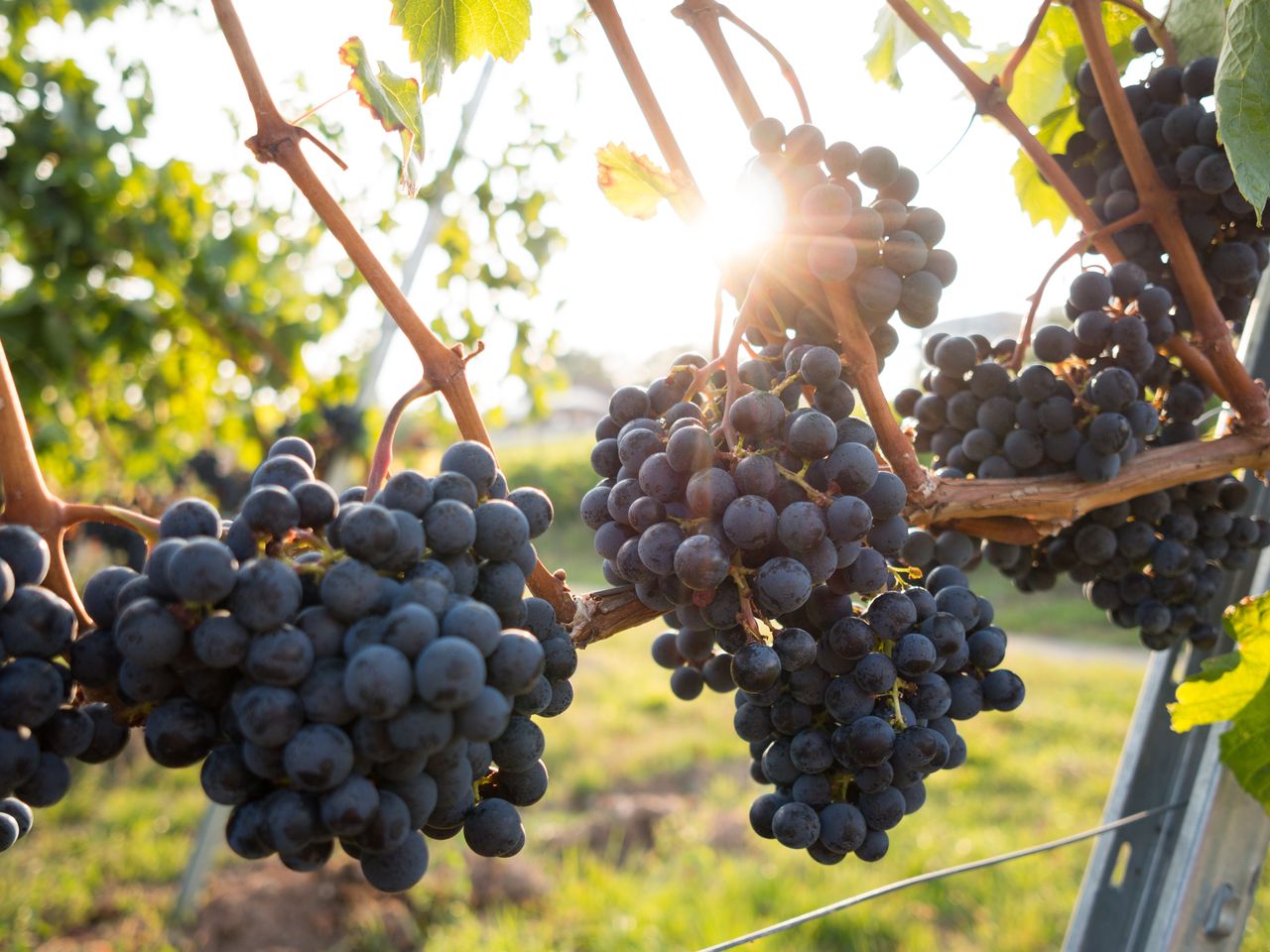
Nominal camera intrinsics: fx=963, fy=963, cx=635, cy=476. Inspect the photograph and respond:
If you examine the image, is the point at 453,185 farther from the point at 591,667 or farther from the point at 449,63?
the point at 591,667

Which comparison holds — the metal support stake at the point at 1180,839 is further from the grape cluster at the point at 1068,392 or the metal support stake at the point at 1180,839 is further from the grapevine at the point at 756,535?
the grape cluster at the point at 1068,392

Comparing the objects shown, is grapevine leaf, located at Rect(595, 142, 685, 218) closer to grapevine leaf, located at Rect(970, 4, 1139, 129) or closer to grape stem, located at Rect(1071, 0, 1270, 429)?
grape stem, located at Rect(1071, 0, 1270, 429)

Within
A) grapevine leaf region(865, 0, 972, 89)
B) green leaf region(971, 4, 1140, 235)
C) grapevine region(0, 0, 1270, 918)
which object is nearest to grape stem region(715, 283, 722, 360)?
grapevine region(0, 0, 1270, 918)

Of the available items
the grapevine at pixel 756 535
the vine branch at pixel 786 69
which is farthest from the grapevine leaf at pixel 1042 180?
the vine branch at pixel 786 69

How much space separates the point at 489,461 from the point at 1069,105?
3.30 ft

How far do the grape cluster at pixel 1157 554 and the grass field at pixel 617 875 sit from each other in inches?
70.2

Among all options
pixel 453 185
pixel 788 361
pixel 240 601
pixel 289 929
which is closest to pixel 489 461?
pixel 240 601

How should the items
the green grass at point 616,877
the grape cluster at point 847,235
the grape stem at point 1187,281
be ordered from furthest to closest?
the green grass at point 616,877
the grape stem at point 1187,281
the grape cluster at point 847,235

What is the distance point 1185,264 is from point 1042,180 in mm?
326

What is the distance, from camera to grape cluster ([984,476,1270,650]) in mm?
1046

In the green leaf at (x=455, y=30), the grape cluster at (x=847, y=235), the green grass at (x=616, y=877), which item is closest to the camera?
the grape cluster at (x=847, y=235)

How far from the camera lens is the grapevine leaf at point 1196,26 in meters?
0.99

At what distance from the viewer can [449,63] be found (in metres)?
0.86

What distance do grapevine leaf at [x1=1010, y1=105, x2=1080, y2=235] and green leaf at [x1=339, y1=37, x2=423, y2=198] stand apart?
0.81m
